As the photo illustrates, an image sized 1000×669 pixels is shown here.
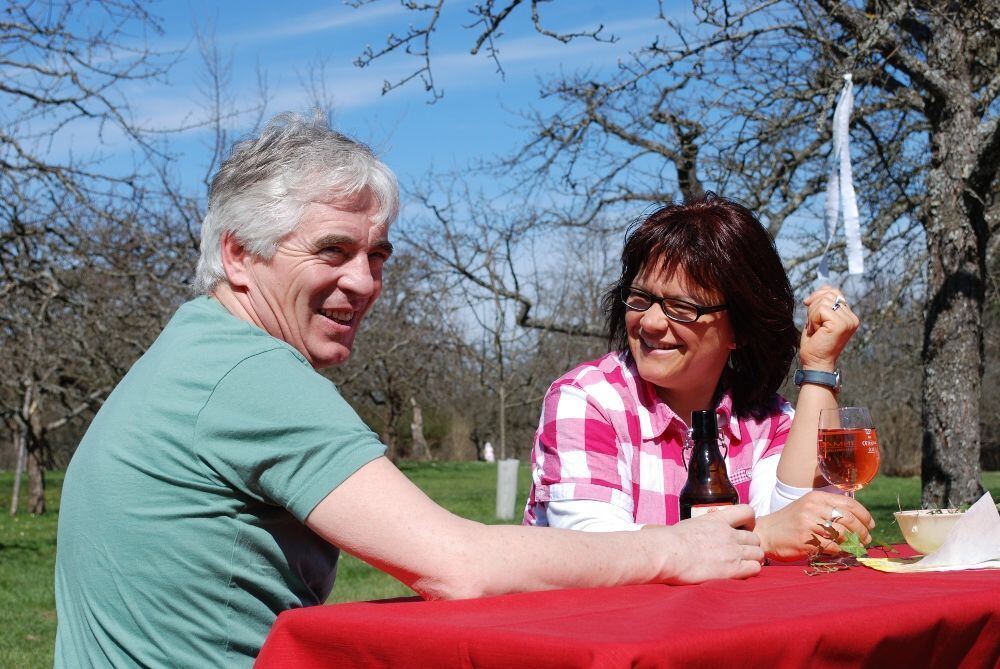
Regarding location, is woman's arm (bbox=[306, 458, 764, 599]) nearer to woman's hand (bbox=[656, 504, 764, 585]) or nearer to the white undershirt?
woman's hand (bbox=[656, 504, 764, 585])

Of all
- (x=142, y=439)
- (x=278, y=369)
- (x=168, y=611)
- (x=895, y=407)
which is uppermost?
(x=278, y=369)

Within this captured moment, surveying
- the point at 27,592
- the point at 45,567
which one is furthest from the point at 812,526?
the point at 45,567

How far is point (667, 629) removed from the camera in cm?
126

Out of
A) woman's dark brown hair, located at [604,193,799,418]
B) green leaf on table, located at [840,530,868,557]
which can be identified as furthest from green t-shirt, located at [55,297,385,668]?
woman's dark brown hair, located at [604,193,799,418]

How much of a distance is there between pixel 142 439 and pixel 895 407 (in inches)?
974

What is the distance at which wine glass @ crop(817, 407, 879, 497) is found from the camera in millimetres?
2285

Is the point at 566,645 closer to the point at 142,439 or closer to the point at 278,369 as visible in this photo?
the point at 278,369

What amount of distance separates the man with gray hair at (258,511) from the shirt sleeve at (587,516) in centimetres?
47

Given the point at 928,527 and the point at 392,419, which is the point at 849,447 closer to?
the point at 928,527

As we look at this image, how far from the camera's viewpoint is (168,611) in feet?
5.64

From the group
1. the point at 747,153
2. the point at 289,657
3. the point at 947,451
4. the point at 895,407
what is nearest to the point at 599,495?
the point at 289,657

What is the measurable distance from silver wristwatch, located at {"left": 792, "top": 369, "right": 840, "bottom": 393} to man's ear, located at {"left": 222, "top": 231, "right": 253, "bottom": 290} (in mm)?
1353

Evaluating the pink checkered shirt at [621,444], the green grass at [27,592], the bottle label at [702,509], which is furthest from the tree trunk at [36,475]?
the bottle label at [702,509]

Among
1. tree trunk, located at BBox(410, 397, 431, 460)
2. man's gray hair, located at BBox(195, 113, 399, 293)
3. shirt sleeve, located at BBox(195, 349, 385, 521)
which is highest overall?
man's gray hair, located at BBox(195, 113, 399, 293)
